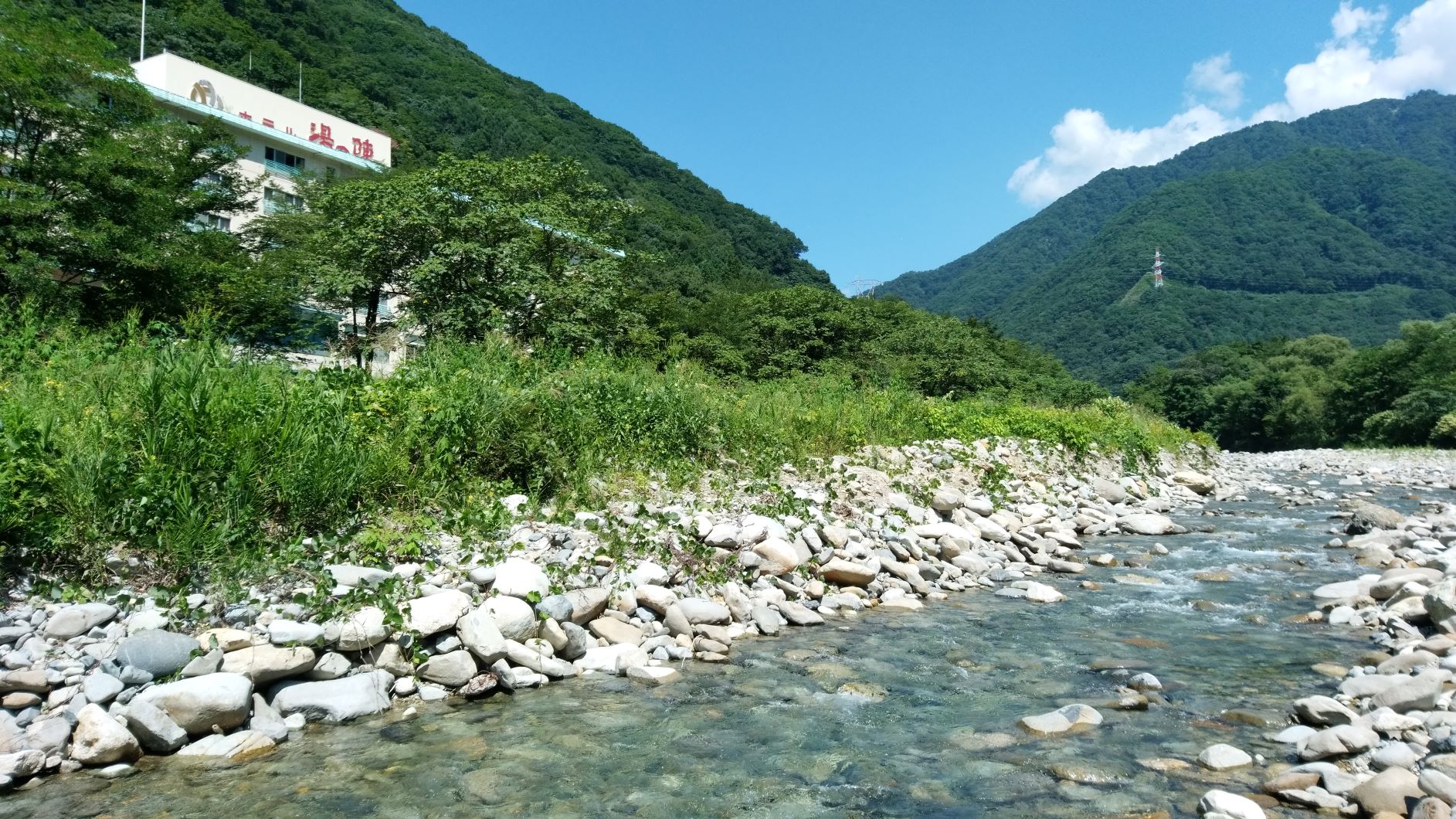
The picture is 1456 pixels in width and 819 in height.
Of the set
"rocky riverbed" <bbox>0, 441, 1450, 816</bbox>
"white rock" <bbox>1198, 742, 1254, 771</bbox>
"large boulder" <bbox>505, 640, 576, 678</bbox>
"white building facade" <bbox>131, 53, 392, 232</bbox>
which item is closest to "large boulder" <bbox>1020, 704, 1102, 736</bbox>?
"rocky riverbed" <bbox>0, 441, 1450, 816</bbox>

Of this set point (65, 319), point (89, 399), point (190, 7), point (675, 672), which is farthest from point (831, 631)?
point (190, 7)

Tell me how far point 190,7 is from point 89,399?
2705 inches

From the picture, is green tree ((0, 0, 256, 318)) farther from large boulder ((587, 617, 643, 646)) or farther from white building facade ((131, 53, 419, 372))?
white building facade ((131, 53, 419, 372))

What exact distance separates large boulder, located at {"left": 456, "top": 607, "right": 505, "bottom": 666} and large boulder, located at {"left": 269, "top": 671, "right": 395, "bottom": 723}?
629mm

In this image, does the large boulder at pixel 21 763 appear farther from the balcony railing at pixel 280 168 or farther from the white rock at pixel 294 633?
the balcony railing at pixel 280 168

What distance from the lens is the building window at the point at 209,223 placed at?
28.8 meters

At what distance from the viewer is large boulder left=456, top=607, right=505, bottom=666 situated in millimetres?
5684

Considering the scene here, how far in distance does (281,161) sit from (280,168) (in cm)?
61

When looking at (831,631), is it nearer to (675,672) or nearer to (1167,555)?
(675,672)

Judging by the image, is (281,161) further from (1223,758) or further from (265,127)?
(1223,758)

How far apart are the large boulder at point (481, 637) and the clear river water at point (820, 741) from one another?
0.35m

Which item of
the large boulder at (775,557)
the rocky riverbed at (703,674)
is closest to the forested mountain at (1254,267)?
the rocky riverbed at (703,674)

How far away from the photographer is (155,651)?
15.4ft

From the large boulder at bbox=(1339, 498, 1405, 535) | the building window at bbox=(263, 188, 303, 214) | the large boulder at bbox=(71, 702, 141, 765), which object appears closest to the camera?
the large boulder at bbox=(71, 702, 141, 765)
